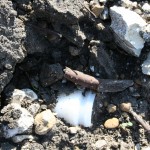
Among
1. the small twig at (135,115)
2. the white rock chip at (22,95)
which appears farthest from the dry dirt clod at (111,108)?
the white rock chip at (22,95)

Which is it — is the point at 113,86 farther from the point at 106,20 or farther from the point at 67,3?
the point at 67,3

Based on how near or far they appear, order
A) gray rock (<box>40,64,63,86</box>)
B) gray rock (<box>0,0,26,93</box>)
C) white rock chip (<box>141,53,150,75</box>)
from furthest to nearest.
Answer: white rock chip (<box>141,53,150,75</box>) → gray rock (<box>40,64,63,86</box>) → gray rock (<box>0,0,26,93</box>)

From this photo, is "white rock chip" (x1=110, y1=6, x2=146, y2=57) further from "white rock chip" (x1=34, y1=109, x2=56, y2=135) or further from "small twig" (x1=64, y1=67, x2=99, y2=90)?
"white rock chip" (x1=34, y1=109, x2=56, y2=135)

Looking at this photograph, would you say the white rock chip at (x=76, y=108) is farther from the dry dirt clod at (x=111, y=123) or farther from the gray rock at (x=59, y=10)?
the gray rock at (x=59, y=10)

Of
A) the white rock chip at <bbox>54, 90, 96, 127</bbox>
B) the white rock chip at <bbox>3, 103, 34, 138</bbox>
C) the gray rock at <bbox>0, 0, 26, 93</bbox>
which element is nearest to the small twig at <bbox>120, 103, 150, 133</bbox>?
the white rock chip at <bbox>54, 90, 96, 127</bbox>

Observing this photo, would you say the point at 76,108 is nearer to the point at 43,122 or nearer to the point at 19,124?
the point at 43,122

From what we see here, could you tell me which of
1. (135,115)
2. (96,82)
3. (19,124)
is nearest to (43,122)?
(19,124)
